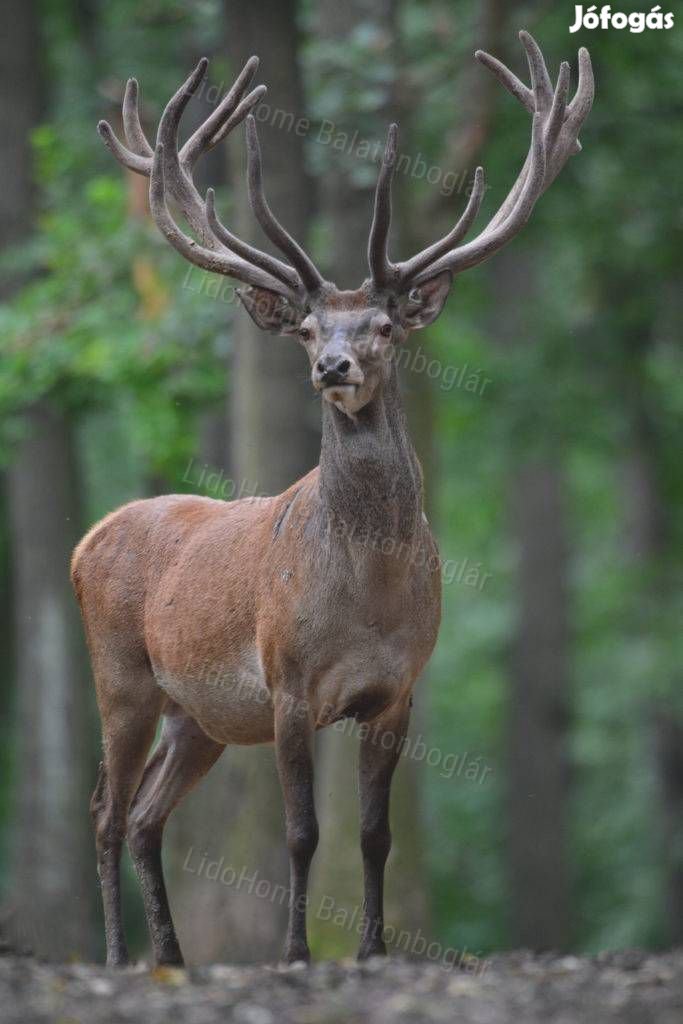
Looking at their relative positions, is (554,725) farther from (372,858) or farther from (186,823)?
(372,858)

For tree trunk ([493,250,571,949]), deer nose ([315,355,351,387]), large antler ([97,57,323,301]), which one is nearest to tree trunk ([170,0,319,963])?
large antler ([97,57,323,301])

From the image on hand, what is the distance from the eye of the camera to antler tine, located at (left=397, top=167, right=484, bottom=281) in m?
8.38

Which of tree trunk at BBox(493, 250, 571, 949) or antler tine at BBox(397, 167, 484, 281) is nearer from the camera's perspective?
antler tine at BBox(397, 167, 484, 281)

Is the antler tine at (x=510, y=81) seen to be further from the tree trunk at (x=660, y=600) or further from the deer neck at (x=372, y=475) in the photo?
the tree trunk at (x=660, y=600)

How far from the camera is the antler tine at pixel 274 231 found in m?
8.23

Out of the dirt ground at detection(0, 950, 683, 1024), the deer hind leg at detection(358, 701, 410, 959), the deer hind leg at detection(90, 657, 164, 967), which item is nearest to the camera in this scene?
the dirt ground at detection(0, 950, 683, 1024)

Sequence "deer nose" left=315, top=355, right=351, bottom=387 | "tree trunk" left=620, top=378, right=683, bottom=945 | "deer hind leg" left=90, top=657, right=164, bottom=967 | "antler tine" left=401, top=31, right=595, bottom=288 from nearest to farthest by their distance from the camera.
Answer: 1. "deer nose" left=315, top=355, right=351, bottom=387
2. "antler tine" left=401, top=31, right=595, bottom=288
3. "deer hind leg" left=90, top=657, right=164, bottom=967
4. "tree trunk" left=620, top=378, right=683, bottom=945

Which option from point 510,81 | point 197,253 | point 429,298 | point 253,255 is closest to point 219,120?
point 197,253

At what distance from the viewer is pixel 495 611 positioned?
27969 millimetres

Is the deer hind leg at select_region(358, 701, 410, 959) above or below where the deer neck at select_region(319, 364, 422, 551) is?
below

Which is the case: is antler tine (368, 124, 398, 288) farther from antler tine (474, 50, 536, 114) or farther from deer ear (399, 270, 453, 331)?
antler tine (474, 50, 536, 114)

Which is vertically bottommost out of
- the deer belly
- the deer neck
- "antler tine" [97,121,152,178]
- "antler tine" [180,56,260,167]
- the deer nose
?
the deer belly

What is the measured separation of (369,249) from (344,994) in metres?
3.13

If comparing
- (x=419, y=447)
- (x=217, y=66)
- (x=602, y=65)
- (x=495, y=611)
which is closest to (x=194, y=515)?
(x=419, y=447)
